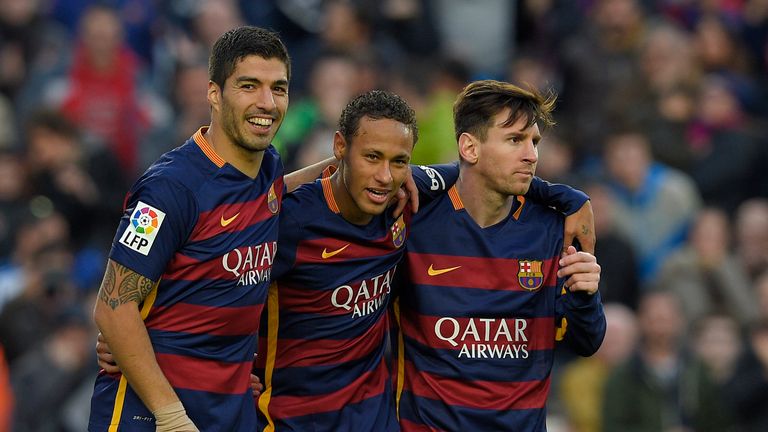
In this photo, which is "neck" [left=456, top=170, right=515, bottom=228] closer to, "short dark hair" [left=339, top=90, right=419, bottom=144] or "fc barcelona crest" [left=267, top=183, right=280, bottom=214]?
"short dark hair" [left=339, top=90, right=419, bottom=144]

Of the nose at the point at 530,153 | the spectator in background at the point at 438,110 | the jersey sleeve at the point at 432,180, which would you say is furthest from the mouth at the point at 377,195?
the spectator in background at the point at 438,110

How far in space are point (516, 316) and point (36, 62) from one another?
7.36 meters

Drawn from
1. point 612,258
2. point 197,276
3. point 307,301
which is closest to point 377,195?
point 307,301

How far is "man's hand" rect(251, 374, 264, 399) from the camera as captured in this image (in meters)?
6.19

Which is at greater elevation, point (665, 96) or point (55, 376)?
point (665, 96)

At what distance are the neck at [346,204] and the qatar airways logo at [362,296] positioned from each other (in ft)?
0.83

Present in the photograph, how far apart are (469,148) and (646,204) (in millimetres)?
5139

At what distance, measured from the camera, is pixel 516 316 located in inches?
251

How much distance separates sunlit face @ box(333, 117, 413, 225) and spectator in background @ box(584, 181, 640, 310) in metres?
4.85

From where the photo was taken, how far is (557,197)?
21.4 ft

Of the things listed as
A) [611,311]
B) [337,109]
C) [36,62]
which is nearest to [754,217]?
[611,311]

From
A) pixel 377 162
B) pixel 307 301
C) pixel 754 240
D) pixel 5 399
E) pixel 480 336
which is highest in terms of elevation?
pixel 754 240

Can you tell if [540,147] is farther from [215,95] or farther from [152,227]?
[152,227]

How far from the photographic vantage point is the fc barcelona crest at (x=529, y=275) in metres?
6.38
